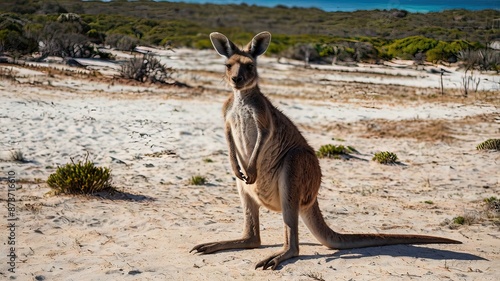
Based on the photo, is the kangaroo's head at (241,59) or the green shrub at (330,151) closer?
the kangaroo's head at (241,59)

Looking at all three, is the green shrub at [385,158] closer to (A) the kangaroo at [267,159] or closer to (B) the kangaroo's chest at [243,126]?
(A) the kangaroo at [267,159]

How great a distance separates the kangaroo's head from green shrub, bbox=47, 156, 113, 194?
3631 millimetres

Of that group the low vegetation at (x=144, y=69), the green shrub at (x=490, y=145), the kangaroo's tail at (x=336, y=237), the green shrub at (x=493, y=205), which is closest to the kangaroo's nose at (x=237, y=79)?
the kangaroo's tail at (x=336, y=237)

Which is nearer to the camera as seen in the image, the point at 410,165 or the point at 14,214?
the point at 14,214

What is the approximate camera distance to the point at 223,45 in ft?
16.4

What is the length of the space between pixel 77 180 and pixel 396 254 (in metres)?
4.68

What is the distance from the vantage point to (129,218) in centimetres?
673

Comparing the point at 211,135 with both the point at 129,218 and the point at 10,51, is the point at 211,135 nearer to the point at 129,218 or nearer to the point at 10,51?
the point at 129,218

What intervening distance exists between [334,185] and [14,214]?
5.71m

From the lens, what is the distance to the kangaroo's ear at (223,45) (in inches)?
194

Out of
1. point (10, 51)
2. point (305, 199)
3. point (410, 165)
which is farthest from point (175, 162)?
point (10, 51)

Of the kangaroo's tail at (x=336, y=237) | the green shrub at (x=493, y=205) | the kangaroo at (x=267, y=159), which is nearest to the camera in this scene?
the kangaroo at (x=267, y=159)

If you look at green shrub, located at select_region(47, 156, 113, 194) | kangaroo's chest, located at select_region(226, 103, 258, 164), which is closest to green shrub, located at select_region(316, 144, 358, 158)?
green shrub, located at select_region(47, 156, 113, 194)

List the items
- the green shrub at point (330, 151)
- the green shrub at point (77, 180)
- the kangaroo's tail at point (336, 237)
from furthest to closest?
the green shrub at point (330, 151) → the green shrub at point (77, 180) → the kangaroo's tail at point (336, 237)
